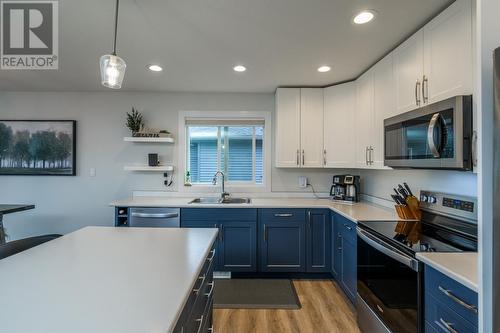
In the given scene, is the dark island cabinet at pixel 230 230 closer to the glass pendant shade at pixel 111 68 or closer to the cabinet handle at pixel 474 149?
the glass pendant shade at pixel 111 68

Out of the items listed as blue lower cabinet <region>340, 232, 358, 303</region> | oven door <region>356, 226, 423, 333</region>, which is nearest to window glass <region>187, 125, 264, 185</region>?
blue lower cabinet <region>340, 232, 358, 303</region>

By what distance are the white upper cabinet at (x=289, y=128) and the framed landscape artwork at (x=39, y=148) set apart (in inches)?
112

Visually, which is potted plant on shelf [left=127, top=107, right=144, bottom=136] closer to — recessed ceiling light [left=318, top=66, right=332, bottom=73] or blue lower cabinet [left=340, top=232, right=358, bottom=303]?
recessed ceiling light [left=318, top=66, right=332, bottom=73]

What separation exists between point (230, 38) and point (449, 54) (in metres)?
1.51

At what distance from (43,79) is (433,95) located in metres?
3.97

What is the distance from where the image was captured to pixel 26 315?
80 cm

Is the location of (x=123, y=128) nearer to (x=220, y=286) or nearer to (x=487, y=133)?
(x=220, y=286)

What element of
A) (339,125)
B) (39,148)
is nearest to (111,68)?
(339,125)

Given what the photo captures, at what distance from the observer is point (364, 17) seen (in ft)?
5.93

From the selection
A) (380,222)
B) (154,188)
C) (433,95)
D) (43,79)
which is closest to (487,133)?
(433,95)

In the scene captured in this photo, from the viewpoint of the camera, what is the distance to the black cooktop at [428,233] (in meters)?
1.50

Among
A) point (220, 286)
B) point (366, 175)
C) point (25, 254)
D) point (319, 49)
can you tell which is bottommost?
point (220, 286)

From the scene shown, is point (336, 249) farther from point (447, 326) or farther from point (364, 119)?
point (447, 326)

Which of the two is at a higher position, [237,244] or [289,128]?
[289,128]
